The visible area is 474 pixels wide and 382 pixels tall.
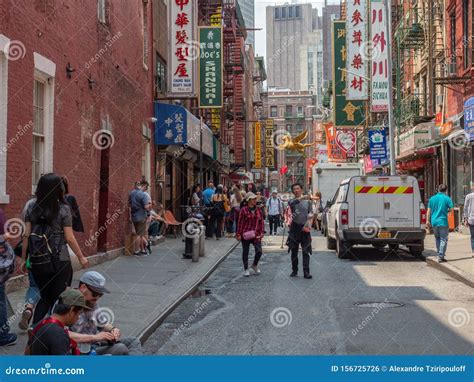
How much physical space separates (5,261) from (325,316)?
4.30 m

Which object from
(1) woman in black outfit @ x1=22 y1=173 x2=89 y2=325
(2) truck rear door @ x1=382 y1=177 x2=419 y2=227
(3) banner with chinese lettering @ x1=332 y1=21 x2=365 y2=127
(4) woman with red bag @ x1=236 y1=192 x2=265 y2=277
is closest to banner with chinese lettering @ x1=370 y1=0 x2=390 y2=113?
(3) banner with chinese lettering @ x1=332 y1=21 x2=365 y2=127

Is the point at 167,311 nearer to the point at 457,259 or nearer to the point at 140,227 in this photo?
the point at 140,227

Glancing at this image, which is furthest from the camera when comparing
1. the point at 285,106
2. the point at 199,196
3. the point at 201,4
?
the point at 285,106

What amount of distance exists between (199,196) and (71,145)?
34.3 feet

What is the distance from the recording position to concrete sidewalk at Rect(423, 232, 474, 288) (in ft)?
42.8

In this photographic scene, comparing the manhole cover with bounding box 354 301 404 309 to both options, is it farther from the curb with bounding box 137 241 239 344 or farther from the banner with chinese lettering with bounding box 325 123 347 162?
the banner with chinese lettering with bounding box 325 123 347 162

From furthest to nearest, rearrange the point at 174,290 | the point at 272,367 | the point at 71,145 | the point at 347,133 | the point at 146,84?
1. the point at 347,133
2. the point at 146,84
3. the point at 71,145
4. the point at 174,290
5. the point at 272,367

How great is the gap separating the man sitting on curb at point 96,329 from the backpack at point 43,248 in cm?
132

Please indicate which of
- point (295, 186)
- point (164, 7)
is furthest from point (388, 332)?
point (164, 7)

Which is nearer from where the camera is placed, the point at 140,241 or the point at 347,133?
the point at 140,241

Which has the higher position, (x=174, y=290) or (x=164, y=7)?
(x=164, y=7)

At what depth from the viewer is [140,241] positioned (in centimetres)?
1723

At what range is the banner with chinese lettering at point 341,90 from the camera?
34344 millimetres

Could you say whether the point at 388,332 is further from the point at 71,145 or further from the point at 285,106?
the point at 285,106
